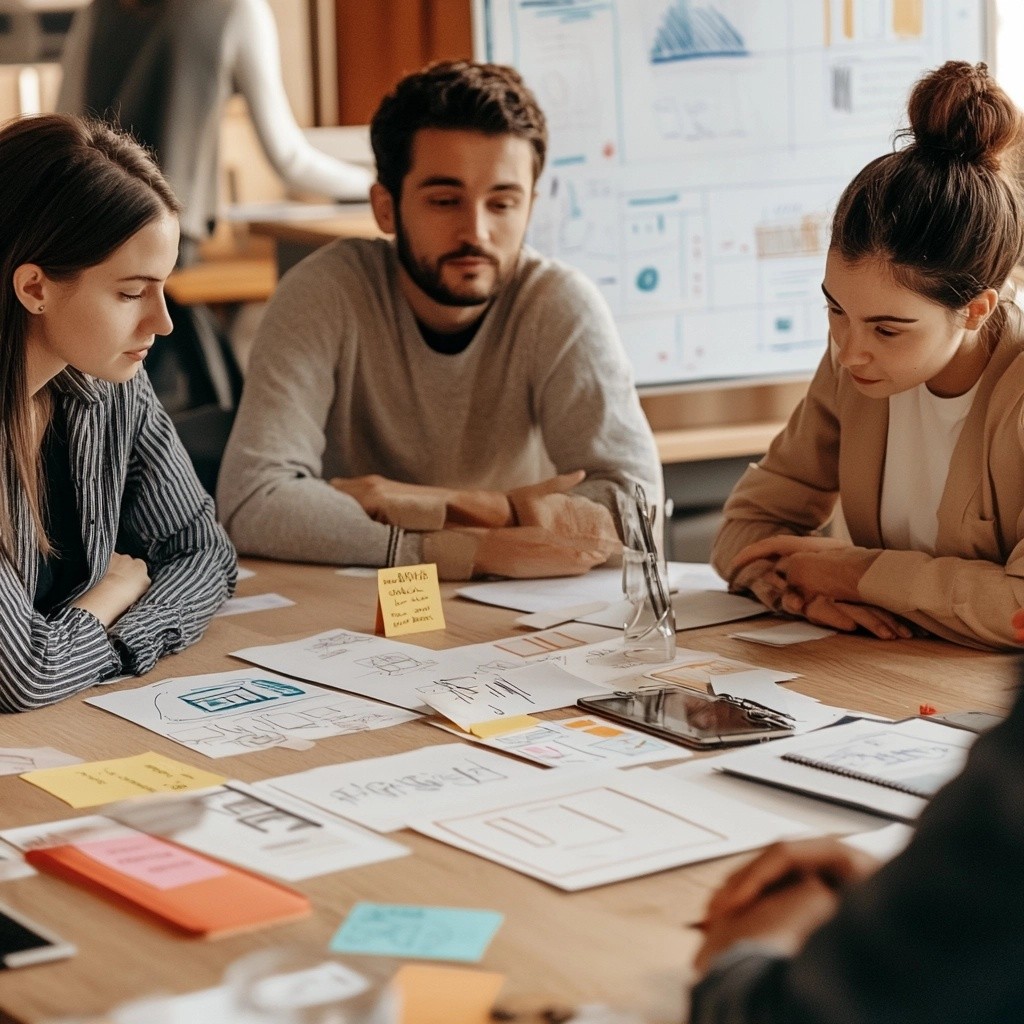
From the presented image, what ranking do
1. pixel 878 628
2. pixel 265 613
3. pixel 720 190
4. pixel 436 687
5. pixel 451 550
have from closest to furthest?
pixel 436 687 → pixel 878 628 → pixel 265 613 → pixel 451 550 → pixel 720 190

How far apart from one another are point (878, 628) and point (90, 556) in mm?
956

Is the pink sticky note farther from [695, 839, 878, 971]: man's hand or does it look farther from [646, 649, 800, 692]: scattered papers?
[646, 649, 800, 692]: scattered papers

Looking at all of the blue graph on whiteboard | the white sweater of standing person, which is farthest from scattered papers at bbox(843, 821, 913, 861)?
the blue graph on whiteboard

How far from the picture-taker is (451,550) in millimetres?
2254

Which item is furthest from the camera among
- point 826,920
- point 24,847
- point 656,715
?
point 656,715

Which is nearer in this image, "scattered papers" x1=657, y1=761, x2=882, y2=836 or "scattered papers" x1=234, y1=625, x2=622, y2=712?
"scattered papers" x1=657, y1=761, x2=882, y2=836

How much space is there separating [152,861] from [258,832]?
0.32 ft

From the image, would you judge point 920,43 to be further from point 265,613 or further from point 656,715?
point 656,715

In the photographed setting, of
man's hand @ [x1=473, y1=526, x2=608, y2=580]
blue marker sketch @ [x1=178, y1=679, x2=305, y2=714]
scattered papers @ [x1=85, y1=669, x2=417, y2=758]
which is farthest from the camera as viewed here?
man's hand @ [x1=473, y1=526, x2=608, y2=580]

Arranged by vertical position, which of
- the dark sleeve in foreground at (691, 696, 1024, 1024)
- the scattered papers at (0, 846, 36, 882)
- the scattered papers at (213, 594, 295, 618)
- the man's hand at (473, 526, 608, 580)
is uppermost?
the dark sleeve in foreground at (691, 696, 1024, 1024)

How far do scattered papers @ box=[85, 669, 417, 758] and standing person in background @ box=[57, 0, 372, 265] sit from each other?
2.54 meters

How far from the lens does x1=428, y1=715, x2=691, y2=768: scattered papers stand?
1432 mm

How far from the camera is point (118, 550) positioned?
Answer: 2.13 metres

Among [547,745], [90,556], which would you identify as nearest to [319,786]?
[547,745]
